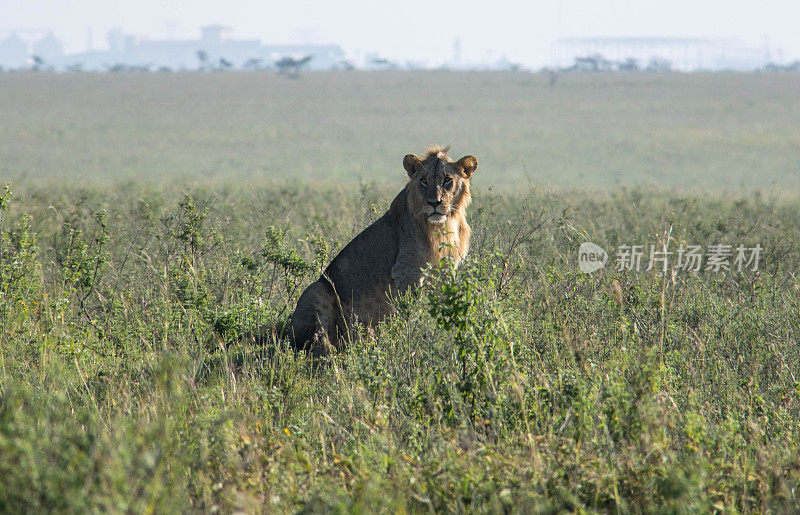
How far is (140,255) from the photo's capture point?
8.88 meters

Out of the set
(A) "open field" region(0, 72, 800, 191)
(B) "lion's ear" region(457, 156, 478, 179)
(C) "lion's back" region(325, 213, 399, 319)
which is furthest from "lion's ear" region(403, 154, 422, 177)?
(A) "open field" region(0, 72, 800, 191)

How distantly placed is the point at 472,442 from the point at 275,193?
1357cm

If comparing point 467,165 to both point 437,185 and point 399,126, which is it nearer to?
point 437,185

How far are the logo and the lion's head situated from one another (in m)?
2.35

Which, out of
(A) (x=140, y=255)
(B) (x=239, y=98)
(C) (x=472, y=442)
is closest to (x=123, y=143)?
(B) (x=239, y=98)

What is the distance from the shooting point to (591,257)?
8688mm

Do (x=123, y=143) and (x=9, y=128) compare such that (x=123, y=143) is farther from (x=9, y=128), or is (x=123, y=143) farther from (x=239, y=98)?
(x=239, y=98)

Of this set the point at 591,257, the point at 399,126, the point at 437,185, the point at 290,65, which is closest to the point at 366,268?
the point at 437,185

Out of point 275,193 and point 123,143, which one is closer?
point 275,193
